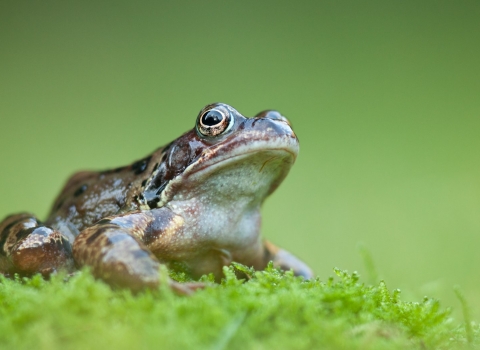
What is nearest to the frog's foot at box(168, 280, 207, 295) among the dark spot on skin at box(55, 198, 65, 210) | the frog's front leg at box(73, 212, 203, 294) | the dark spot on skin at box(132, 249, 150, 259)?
the frog's front leg at box(73, 212, 203, 294)

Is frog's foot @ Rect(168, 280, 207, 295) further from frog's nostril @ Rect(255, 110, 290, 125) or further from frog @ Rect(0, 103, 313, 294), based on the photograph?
frog's nostril @ Rect(255, 110, 290, 125)

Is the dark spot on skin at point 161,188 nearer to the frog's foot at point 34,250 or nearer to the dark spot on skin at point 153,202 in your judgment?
the dark spot on skin at point 153,202

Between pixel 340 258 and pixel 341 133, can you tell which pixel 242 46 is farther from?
pixel 340 258

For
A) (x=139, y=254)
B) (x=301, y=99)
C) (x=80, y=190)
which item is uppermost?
(x=301, y=99)

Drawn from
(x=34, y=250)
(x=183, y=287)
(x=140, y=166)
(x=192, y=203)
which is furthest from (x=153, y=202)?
(x=183, y=287)

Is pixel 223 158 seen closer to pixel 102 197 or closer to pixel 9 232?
pixel 102 197
